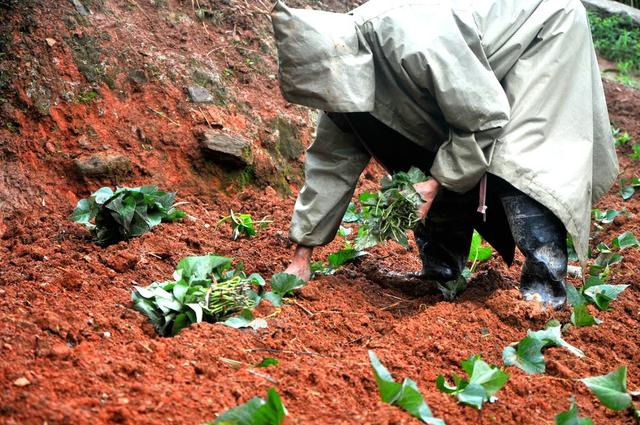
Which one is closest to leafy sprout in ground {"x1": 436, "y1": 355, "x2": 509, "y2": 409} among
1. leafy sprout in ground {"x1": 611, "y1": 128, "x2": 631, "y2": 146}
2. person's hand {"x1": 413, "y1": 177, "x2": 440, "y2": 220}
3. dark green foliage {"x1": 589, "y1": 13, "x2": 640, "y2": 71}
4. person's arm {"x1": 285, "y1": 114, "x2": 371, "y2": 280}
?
person's hand {"x1": 413, "y1": 177, "x2": 440, "y2": 220}

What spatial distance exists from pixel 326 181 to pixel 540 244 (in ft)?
2.73

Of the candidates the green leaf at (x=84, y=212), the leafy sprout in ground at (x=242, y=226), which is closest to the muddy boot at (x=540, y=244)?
the leafy sprout in ground at (x=242, y=226)

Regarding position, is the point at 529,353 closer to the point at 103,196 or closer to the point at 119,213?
the point at 119,213

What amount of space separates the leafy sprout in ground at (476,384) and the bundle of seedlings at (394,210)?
29.3 inches

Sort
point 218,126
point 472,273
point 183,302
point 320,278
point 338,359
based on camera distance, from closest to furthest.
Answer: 1. point 338,359
2. point 183,302
3. point 320,278
4. point 472,273
5. point 218,126

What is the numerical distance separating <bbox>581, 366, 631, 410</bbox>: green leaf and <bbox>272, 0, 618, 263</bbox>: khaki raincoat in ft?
2.55

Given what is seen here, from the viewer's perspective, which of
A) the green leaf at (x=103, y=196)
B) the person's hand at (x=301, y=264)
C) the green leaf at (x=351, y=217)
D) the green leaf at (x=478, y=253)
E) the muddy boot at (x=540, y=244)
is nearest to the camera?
the muddy boot at (x=540, y=244)

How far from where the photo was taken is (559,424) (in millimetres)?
2219

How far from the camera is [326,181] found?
342 cm

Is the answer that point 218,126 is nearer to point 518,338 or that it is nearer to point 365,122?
point 365,122

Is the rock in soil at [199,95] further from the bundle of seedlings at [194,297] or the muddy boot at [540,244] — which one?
the muddy boot at [540,244]

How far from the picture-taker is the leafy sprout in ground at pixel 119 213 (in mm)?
3773

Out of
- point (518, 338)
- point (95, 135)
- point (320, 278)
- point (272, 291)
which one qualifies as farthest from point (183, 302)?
point (95, 135)

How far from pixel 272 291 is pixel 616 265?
1.71m
